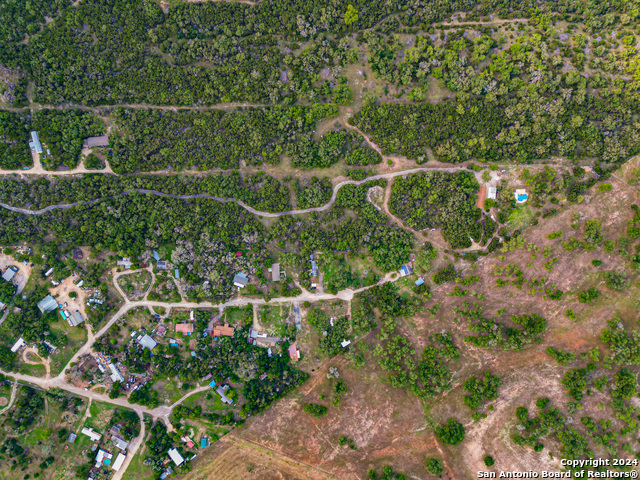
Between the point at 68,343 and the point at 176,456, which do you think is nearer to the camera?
the point at 176,456

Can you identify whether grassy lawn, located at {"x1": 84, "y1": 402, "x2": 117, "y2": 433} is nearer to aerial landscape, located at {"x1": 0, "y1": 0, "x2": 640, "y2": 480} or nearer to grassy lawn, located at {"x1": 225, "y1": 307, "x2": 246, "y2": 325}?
aerial landscape, located at {"x1": 0, "y1": 0, "x2": 640, "y2": 480}

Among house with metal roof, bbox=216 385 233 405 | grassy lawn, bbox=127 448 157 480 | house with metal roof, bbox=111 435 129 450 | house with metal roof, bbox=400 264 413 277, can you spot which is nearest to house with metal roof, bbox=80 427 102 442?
house with metal roof, bbox=111 435 129 450

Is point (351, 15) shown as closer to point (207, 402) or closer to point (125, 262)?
point (125, 262)

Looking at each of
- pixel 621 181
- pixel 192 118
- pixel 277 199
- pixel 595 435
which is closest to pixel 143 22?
pixel 192 118

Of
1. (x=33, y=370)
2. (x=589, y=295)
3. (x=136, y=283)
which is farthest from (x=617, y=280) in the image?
(x=33, y=370)

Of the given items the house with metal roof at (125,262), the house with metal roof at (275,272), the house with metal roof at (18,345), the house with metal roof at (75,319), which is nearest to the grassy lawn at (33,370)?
the house with metal roof at (18,345)

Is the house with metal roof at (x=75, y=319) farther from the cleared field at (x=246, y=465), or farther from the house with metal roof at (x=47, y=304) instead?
the cleared field at (x=246, y=465)
